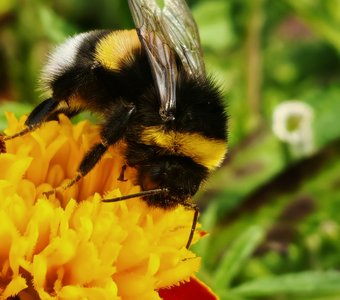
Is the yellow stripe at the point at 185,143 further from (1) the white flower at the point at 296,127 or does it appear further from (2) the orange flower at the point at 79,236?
(1) the white flower at the point at 296,127

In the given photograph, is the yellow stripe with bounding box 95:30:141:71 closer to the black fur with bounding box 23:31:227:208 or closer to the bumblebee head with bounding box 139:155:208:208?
the black fur with bounding box 23:31:227:208

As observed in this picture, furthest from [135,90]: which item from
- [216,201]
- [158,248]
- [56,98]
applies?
Result: [216,201]

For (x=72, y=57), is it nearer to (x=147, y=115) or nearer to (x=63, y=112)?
(x=63, y=112)

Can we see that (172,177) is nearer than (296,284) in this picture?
Yes

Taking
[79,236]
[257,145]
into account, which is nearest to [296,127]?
[257,145]

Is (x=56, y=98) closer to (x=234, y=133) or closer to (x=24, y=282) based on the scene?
(x=24, y=282)

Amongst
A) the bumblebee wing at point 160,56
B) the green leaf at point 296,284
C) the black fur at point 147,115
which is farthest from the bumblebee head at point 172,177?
the green leaf at point 296,284

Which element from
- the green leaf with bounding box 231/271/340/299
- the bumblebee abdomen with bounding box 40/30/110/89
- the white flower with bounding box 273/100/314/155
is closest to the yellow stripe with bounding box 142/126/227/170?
the bumblebee abdomen with bounding box 40/30/110/89
